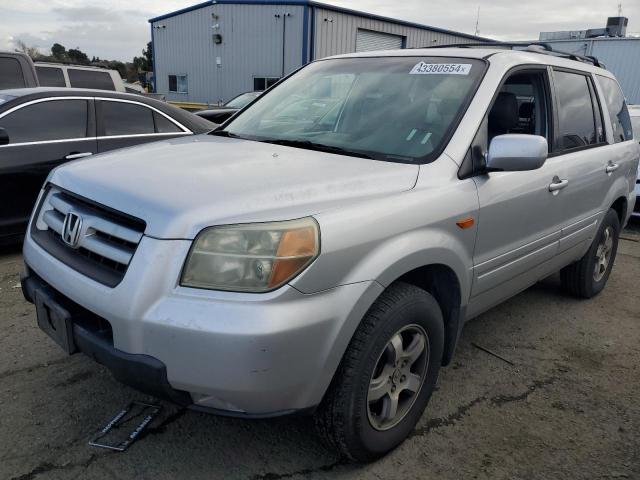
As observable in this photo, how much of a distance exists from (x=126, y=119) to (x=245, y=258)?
4.28 metres

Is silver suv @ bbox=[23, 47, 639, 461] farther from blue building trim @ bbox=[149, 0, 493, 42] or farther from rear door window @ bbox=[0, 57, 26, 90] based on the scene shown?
blue building trim @ bbox=[149, 0, 493, 42]

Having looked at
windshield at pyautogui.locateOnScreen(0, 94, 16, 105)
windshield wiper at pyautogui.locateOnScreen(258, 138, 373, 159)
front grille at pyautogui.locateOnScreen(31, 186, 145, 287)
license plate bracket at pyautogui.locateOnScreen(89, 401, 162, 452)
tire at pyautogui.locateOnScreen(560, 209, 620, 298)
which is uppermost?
windshield at pyautogui.locateOnScreen(0, 94, 16, 105)

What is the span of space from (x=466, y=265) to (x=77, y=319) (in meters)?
1.72

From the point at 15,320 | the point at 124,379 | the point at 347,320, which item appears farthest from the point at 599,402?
the point at 15,320

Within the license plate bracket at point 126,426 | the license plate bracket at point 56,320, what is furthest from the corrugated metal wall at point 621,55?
the license plate bracket at point 56,320

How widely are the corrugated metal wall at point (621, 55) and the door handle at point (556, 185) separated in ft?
68.9

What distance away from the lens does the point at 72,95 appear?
17.0 feet

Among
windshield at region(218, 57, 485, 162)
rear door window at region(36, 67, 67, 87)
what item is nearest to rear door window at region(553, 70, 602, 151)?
windshield at region(218, 57, 485, 162)

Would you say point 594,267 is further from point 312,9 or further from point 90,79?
point 312,9

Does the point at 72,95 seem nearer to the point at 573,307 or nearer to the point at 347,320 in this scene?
the point at 347,320

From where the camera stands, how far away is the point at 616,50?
21922 millimetres

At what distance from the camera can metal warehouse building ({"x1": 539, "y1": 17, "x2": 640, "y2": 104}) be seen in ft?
70.6

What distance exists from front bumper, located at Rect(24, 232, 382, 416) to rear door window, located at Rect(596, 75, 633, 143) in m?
3.32

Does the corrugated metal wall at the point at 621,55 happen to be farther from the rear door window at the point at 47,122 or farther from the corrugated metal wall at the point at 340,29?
the rear door window at the point at 47,122
